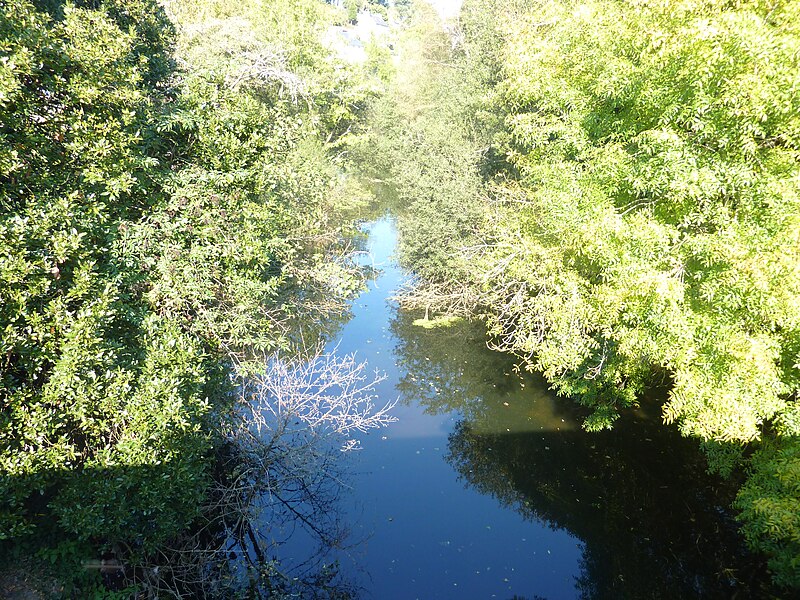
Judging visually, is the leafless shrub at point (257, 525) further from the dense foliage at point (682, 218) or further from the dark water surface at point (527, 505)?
the dense foliage at point (682, 218)

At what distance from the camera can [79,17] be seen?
24.6 ft

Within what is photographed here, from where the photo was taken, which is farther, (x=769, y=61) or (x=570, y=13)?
(x=570, y=13)

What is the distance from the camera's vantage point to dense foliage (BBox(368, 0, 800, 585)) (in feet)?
21.9

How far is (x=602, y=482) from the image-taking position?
11430 millimetres

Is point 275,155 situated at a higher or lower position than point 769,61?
higher

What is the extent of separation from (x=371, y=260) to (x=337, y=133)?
45.2ft

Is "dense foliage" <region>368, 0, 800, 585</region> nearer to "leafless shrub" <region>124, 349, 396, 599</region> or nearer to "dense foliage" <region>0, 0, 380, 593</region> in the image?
"leafless shrub" <region>124, 349, 396, 599</region>

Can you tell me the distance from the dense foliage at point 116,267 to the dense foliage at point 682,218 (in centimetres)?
602

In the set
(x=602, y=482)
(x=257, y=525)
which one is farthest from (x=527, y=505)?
(x=257, y=525)

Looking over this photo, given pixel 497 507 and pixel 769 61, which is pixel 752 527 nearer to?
pixel 497 507

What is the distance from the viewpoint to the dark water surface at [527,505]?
913 centimetres

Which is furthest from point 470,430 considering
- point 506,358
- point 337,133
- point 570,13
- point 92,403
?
point 337,133

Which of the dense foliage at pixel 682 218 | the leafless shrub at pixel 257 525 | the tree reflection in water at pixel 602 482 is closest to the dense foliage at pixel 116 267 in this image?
the leafless shrub at pixel 257 525

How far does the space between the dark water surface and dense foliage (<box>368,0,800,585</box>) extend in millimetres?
1315
